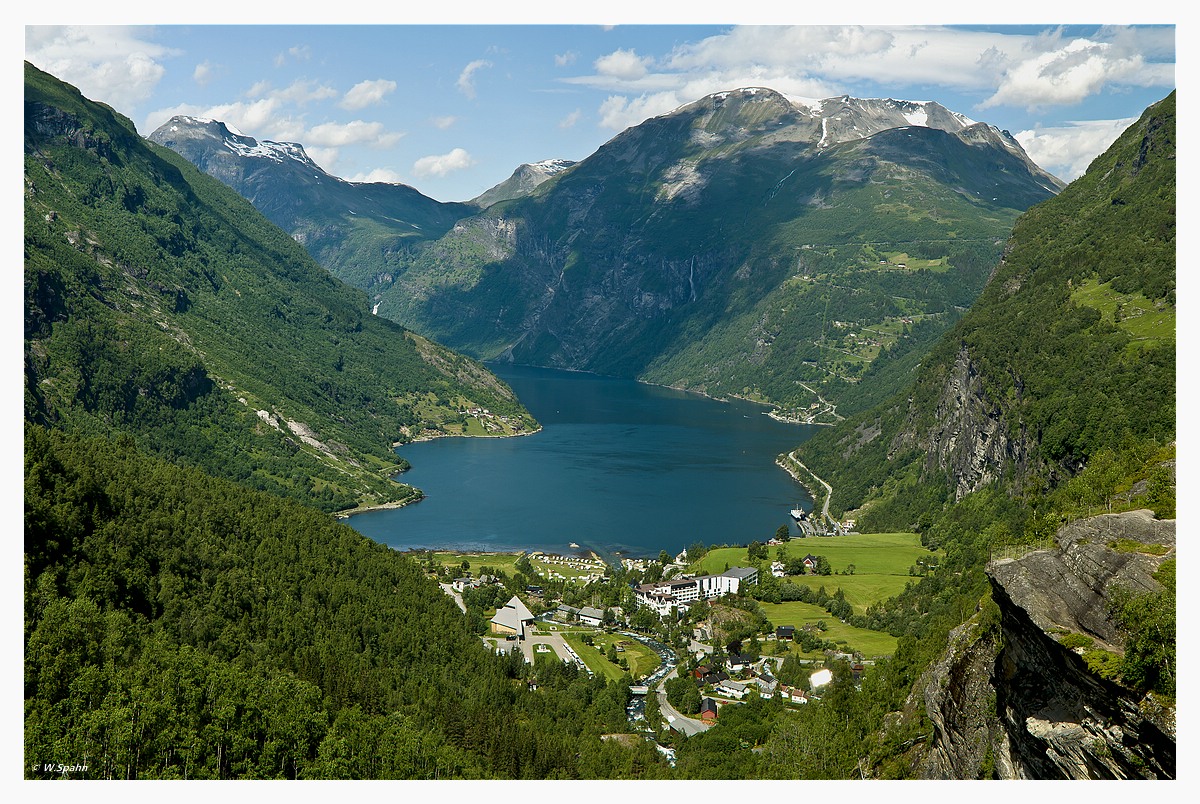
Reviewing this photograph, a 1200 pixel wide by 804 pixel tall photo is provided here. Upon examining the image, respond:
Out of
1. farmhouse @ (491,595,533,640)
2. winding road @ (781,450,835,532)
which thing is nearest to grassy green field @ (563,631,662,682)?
farmhouse @ (491,595,533,640)

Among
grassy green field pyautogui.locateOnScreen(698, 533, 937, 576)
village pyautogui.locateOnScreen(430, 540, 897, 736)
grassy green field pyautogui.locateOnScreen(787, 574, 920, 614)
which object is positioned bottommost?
village pyautogui.locateOnScreen(430, 540, 897, 736)

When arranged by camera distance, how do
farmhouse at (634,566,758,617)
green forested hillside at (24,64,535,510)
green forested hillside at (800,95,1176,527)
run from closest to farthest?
green forested hillside at (800,95,1176,527) < farmhouse at (634,566,758,617) < green forested hillside at (24,64,535,510)

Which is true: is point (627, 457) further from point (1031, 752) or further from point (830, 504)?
point (1031, 752)

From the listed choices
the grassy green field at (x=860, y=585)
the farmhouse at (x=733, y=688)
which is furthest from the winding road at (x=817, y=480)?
the farmhouse at (x=733, y=688)

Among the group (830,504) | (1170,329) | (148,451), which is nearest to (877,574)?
(1170,329)

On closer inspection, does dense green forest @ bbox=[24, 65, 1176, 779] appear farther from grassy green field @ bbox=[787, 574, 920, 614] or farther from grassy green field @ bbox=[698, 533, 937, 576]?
grassy green field @ bbox=[698, 533, 937, 576]

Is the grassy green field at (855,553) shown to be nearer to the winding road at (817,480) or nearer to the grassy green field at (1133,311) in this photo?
the winding road at (817,480)
